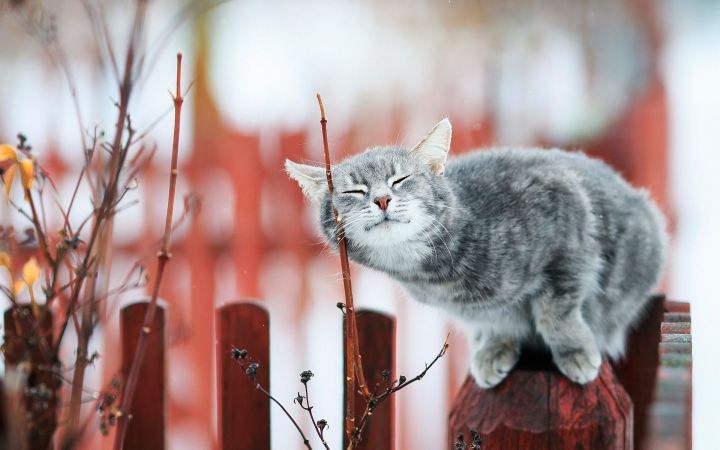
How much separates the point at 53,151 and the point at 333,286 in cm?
71

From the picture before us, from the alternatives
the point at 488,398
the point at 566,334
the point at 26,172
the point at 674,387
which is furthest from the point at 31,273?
the point at 674,387

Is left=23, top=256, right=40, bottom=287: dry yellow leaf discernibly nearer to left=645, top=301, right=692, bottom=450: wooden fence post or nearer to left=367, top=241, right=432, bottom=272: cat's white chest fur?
left=367, top=241, right=432, bottom=272: cat's white chest fur

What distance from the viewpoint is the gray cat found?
33.5 inches

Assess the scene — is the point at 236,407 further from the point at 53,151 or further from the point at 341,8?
the point at 341,8

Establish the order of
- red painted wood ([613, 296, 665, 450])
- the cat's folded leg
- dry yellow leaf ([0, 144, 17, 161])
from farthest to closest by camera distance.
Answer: red painted wood ([613, 296, 665, 450]) → the cat's folded leg → dry yellow leaf ([0, 144, 17, 161])

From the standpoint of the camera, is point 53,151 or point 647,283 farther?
point 53,151

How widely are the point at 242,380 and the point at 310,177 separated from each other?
1.04 feet

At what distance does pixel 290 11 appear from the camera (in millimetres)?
1961

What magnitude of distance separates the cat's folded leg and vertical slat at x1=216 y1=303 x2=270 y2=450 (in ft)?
1.15

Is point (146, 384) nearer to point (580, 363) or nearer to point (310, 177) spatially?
point (310, 177)

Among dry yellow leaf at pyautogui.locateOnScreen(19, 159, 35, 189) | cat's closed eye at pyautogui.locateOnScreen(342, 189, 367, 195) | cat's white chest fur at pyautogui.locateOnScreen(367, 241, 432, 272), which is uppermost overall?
cat's closed eye at pyautogui.locateOnScreen(342, 189, 367, 195)

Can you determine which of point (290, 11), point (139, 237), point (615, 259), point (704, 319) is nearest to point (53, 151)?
point (139, 237)

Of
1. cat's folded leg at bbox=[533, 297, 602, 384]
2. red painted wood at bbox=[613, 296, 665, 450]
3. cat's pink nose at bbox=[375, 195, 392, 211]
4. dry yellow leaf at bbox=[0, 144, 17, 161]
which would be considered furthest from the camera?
red painted wood at bbox=[613, 296, 665, 450]

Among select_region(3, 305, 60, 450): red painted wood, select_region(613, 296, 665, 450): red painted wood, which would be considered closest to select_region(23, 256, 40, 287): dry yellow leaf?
select_region(3, 305, 60, 450): red painted wood
